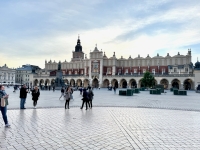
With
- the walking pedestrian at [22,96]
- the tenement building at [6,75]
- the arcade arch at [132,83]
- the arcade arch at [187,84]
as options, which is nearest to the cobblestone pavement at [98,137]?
the walking pedestrian at [22,96]

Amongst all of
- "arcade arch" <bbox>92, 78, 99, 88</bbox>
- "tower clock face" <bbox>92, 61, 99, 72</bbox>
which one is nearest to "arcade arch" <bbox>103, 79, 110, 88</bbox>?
"arcade arch" <bbox>92, 78, 99, 88</bbox>

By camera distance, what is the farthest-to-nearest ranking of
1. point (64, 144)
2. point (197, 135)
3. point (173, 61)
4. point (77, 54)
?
point (77, 54) < point (173, 61) < point (197, 135) < point (64, 144)

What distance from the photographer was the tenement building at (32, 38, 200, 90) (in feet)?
195

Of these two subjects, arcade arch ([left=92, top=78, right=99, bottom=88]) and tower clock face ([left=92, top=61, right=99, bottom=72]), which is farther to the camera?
arcade arch ([left=92, top=78, right=99, bottom=88])

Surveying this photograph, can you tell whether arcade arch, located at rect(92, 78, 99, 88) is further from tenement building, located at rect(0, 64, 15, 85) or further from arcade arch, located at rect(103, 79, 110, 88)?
tenement building, located at rect(0, 64, 15, 85)

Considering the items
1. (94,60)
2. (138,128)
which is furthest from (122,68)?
(138,128)

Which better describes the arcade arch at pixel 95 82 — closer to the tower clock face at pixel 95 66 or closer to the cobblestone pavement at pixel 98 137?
the tower clock face at pixel 95 66

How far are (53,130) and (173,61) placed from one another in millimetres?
64085

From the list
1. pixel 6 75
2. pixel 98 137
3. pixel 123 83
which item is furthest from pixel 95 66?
pixel 98 137

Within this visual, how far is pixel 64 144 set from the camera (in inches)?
195

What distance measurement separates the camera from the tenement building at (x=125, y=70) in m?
59.4

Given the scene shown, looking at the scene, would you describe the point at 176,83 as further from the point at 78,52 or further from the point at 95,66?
the point at 78,52

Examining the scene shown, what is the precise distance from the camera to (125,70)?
71.4 m

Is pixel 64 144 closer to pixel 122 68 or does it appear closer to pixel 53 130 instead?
pixel 53 130
